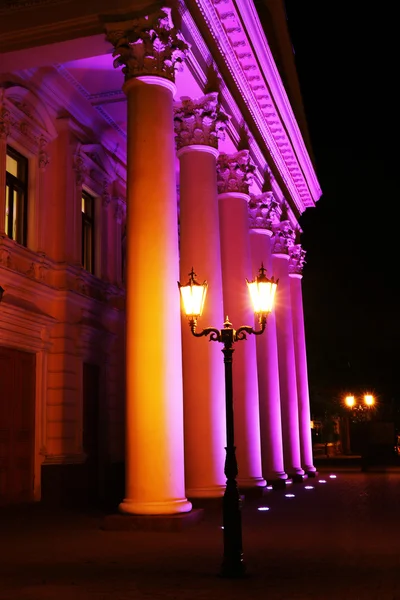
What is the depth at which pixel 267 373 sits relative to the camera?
23.2m

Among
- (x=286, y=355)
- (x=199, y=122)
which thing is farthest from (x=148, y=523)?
(x=286, y=355)

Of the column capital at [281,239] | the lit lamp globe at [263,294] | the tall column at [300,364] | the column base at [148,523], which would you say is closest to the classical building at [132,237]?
the column base at [148,523]

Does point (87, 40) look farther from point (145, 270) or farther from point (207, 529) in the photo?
point (207, 529)

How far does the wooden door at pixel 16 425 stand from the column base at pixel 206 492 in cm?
442

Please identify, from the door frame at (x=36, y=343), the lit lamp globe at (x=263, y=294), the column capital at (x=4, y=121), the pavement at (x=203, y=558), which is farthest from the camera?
the column capital at (x=4, y=121)

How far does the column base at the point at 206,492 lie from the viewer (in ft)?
49.7

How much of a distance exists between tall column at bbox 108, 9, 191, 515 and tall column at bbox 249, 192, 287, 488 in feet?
32.4

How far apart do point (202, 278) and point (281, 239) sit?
455 inches

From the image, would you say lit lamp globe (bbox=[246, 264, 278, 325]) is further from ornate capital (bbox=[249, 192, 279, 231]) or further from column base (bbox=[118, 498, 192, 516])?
ornate capital (bbox=[249, 192, 279, 231])

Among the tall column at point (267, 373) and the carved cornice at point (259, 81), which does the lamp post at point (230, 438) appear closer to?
the carved cornice at point (259, 81)

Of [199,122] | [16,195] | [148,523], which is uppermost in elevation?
[199,122]

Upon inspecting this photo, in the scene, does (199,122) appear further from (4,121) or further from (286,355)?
(286,355)

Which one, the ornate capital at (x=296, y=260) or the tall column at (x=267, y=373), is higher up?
the ornate capital at (x=296, y=260)

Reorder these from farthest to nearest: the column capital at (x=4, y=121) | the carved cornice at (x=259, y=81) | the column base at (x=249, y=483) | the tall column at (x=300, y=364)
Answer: the tall column at (x=300, y=364)
the column base at (x=249, y=483)
the carved cornice at (x=259, y=81)
the column capital at (x=4, y=121)
